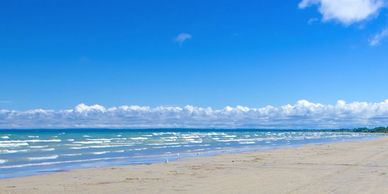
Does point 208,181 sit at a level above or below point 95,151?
below

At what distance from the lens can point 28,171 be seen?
67.6 ft

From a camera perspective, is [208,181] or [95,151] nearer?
[208,181]

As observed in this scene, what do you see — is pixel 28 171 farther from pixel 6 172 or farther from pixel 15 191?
pixel 15 191

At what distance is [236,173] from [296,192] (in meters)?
5.78

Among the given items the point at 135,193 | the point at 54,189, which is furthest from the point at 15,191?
the point at 135,193

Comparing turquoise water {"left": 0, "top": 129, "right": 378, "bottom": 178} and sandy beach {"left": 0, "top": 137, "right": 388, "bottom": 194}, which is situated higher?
turquoise water {"left": 0, "top": 129, "right": 378, "bottom": 178}

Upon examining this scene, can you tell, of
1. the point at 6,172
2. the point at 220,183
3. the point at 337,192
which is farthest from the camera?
the point at 6,172

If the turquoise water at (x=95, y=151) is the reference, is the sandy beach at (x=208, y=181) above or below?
below

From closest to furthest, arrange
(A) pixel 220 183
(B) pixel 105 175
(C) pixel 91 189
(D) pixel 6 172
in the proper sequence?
(C) pixel 91 189 < (A) pixel 220 183 < (B) pixel 105 175 < (D) pixel 6 172

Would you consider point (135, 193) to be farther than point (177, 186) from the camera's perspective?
No

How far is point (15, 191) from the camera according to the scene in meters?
13.6

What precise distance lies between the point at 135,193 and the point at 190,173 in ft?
19.0

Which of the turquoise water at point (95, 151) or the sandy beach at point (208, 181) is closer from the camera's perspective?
the sandy beach at point (208, 181)

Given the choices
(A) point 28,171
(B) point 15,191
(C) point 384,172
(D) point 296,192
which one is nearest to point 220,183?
(D) point 296,192
